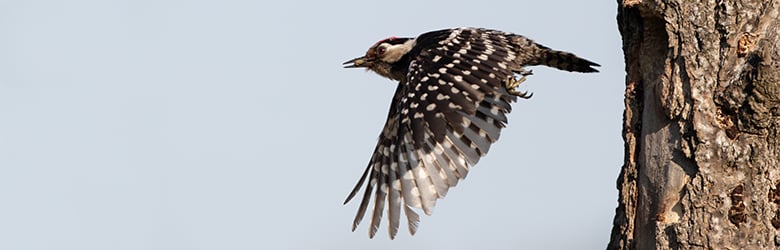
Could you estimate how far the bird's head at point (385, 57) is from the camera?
766 cm

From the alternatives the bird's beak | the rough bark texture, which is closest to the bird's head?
the bird's beak

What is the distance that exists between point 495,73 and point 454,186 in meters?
0.70

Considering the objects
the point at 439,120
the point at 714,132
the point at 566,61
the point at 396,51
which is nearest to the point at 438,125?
the point at 439,120

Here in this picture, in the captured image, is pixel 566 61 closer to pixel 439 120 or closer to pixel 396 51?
pixel 396 51

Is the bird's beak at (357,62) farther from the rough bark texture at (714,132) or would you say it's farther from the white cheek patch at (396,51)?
the rough bark texture at (714,132)

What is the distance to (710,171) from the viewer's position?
4.04 metres

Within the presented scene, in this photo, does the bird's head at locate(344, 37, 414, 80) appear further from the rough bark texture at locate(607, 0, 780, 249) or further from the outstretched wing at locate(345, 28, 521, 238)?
the rough bark texture at locate(607, 0, 780, 249)

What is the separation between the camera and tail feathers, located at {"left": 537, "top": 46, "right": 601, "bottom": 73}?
7.14 meters

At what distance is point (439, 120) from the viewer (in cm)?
550

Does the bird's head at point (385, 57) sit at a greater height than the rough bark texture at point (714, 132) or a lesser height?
greater

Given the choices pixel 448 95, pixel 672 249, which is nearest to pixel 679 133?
pixel 672 249

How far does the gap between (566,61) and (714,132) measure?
3257 millimetres

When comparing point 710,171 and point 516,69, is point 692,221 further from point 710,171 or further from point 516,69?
point 516,69

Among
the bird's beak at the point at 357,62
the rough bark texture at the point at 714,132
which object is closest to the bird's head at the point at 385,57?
the bird's beak at the point at 357,62
